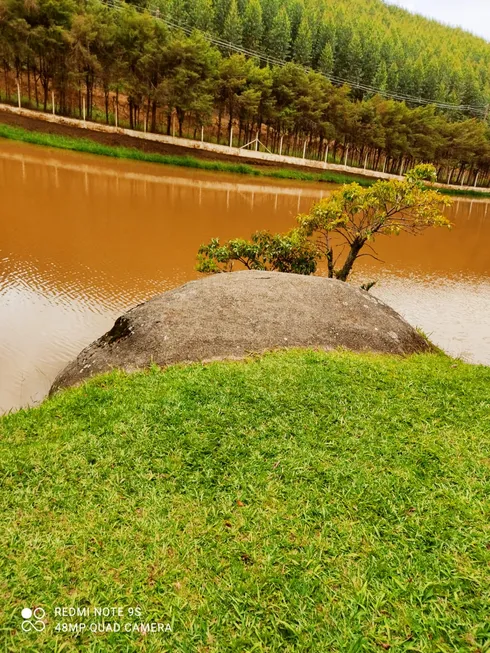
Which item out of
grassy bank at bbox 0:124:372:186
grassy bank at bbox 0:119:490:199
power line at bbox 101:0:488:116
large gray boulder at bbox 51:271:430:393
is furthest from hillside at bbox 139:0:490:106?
large gray boulder at bbox 51:271:430:393

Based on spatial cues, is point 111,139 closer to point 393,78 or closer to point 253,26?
point 253,26

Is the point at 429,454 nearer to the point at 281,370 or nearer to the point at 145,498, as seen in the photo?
the point at 281,370

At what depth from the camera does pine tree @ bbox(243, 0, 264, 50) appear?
6225 centimetres

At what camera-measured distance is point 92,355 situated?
6816 mm

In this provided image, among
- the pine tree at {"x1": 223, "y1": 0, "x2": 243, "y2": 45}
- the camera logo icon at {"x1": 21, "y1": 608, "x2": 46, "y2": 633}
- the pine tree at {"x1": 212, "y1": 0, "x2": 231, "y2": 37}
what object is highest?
the pine tree at {"x1": 212, "y1": 0, "x2": 231, "y2": 37}

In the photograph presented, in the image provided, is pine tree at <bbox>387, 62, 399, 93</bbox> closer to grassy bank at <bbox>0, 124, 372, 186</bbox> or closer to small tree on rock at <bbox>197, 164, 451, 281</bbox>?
grassy bank at <bbox>0, 124, 372, 186</bbox>

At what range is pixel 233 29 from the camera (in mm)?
59062

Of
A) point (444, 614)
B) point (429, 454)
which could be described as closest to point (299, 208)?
point (429, 454)

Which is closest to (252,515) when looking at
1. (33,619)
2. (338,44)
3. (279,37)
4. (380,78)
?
(33,619)

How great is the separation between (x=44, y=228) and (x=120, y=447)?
41.0 ft

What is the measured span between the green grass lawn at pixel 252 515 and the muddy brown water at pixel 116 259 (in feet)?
9.15

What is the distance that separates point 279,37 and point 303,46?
154 inches

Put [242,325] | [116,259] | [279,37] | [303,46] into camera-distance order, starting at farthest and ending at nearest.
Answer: [303,46], [279,37], [116,259], [242,325]

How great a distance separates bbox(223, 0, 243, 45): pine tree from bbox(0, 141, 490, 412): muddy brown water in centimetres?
4213
